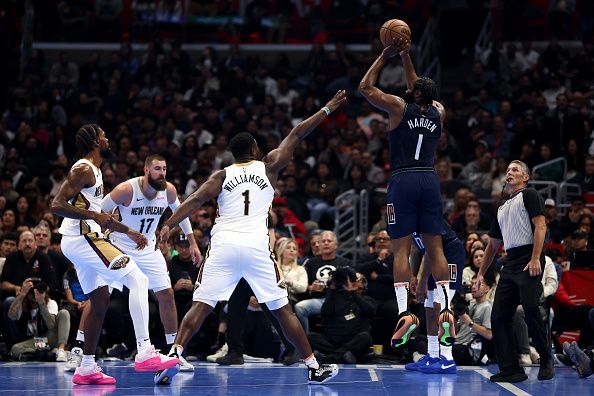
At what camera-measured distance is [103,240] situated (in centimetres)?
1096

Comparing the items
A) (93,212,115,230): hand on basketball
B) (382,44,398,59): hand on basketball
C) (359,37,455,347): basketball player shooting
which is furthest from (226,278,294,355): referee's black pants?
(382,44,398,59): hand on basketball

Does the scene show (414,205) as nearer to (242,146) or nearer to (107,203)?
(242,146)

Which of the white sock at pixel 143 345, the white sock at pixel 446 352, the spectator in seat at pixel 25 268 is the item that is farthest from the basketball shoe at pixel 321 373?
the spectator in seat at pixel 25 268

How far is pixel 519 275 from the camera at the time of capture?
11.3 m

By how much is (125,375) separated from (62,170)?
28.7 feet

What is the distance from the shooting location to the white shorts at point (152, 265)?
11.9 metres

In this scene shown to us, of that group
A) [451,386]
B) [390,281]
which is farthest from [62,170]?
[451,386]

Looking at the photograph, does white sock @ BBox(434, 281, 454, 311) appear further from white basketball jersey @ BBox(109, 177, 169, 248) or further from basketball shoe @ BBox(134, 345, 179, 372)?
white basketball jersey @ BBox(109, 177, 169, 248)

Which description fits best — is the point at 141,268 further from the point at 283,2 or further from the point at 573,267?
the point at 283,2

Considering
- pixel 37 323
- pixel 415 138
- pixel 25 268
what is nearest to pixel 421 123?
pixel 415 138

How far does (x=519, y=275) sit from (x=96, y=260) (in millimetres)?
4541

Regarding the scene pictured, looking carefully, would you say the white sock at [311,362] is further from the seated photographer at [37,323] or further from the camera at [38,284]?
the camera at [38,284]

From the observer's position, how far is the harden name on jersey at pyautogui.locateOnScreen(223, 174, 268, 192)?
416 inches

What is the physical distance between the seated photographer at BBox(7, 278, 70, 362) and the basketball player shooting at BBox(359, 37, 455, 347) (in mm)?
5392
